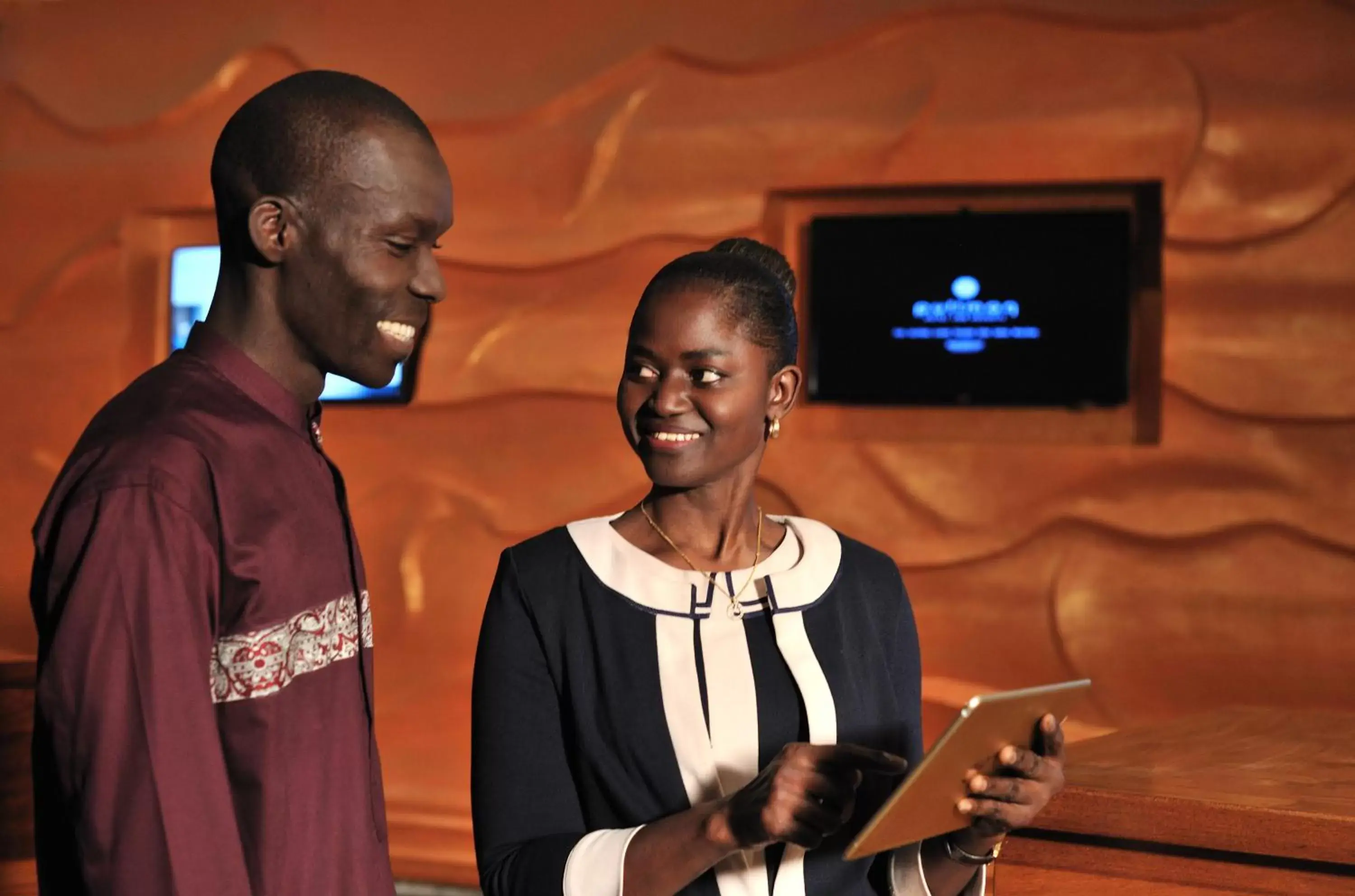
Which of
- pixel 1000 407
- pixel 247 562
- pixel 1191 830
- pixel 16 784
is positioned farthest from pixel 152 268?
pixel 1191 830

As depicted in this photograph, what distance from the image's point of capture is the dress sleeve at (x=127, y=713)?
39.9 inches

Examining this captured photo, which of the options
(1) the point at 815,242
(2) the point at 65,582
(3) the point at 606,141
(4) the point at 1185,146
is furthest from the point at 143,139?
(2) the point at 65,582

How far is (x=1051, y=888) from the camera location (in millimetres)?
1499

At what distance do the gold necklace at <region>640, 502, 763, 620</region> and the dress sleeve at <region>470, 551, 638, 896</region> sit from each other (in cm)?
19

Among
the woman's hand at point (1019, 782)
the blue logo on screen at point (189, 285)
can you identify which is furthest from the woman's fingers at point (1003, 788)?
the blue logo on screen at point (189, 285)

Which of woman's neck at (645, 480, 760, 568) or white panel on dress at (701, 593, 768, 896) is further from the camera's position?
woman's neck at (645, 480, 760, 568)

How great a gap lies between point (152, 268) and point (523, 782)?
13.7ft

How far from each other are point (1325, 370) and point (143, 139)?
4038 millimetres

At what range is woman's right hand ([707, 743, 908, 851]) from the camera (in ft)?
4.22

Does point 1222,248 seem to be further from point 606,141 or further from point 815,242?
point 606,141

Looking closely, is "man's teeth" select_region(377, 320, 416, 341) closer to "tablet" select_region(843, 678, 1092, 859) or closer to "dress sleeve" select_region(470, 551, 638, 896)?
"dress sleeve" select_region(470, 551, 638, 896)

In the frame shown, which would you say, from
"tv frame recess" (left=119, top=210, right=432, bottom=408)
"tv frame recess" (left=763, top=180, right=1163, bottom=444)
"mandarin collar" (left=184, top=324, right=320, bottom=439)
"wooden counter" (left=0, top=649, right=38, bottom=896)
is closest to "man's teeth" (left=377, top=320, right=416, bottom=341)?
"mandarin collar" (left=184, top=324, right=320, bottom=439)

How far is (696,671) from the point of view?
1506 millimetres

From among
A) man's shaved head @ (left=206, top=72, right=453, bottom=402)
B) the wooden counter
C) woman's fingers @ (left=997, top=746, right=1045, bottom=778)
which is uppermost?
man's shaved head @ (left=206, top=72, right=453, bottom=402)
